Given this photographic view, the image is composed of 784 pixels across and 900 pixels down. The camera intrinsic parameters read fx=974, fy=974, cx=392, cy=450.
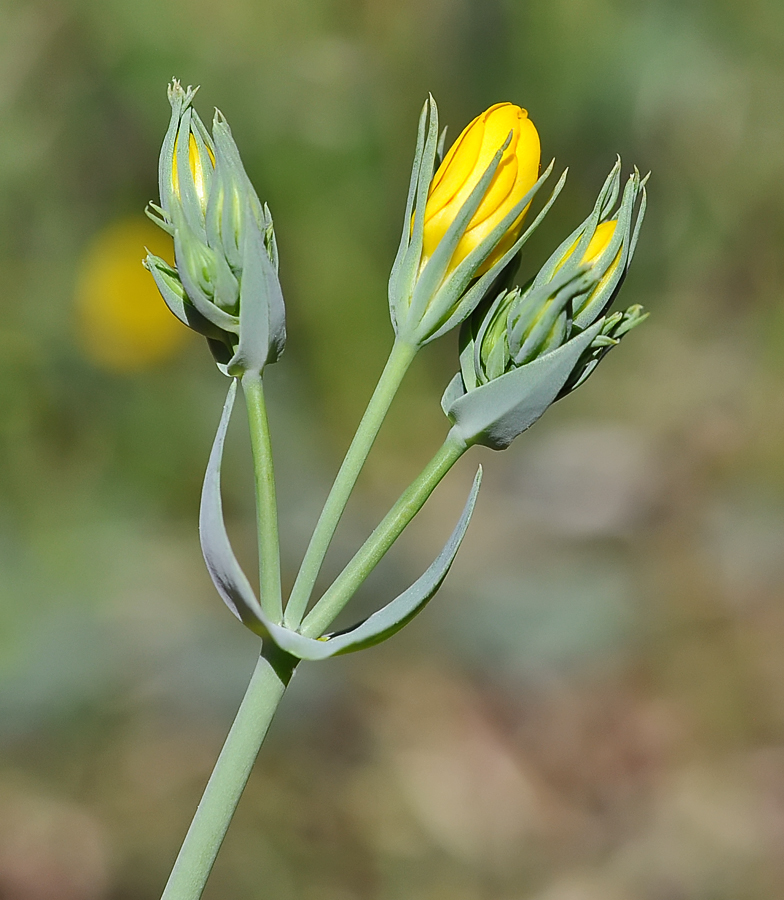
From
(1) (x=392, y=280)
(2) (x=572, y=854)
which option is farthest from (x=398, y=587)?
(1) (x=392, y=280)

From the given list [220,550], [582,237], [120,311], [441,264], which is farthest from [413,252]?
[120,311]

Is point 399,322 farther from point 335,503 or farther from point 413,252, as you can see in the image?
point 335,503

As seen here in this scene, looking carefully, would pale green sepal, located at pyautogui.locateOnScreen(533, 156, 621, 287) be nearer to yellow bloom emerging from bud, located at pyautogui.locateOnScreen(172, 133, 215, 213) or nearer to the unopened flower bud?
the unopened flower bud

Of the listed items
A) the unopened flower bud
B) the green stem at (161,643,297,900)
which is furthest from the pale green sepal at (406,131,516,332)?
the green stem at (161,643,297,900)

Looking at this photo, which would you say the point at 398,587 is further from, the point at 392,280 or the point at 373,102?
the point at 392,280

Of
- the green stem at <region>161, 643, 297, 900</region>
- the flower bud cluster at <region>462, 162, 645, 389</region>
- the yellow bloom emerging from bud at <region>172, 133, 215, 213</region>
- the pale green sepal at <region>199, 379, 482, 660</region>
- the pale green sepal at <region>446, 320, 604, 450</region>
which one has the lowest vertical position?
the green stem at <region>161, 643, 297, 900</region>

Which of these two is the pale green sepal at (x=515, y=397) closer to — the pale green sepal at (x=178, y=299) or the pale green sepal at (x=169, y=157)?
the pale green sepal at (x=178, y=299)

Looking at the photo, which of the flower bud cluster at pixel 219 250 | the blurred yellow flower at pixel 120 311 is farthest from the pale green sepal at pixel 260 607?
the blurred yellow flower at pixel 120 311
